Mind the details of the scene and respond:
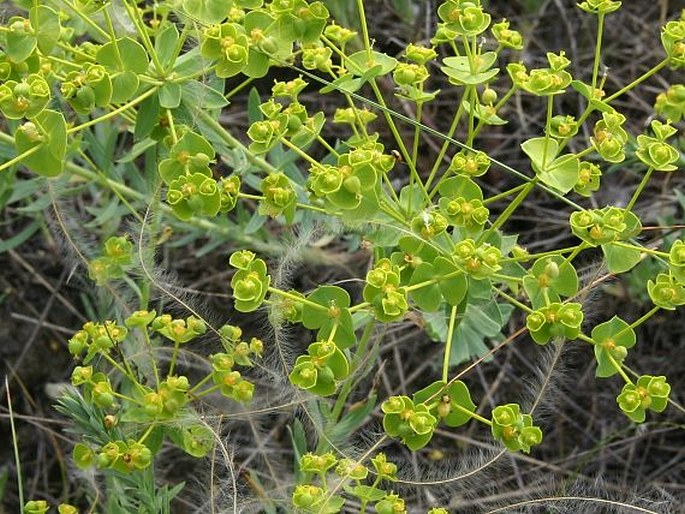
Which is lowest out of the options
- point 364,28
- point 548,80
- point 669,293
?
point 669,293

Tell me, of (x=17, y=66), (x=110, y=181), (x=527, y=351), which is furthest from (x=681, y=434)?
(x=17, y=66)

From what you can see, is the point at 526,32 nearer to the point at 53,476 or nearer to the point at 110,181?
the point at 110,181

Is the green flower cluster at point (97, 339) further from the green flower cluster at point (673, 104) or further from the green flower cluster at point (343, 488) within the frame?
the green flower cluster at point (673, 104)

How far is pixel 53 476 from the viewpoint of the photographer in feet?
10.8

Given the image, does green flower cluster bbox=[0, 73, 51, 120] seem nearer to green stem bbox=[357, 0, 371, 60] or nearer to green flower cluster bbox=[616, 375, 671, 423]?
green stem bbox=[357, 0, 371, 60]

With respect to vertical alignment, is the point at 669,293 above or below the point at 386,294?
below

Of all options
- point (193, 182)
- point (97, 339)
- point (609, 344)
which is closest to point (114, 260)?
point (97, 339)

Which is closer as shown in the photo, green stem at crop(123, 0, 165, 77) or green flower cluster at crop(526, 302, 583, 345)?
green flower cluster at crop(526, 302, 583, 345)

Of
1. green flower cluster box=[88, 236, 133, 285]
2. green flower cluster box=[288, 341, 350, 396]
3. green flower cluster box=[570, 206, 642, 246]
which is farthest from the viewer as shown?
green flower cluster box=[88, 236, 133, 285]

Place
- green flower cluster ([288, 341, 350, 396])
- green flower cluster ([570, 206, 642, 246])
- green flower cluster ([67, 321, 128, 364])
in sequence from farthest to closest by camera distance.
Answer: green flower cluster ([67, 321, 128, 364]) → green flower cluster ([570, 206, 642, 246]) → green flower cluster ([288, 341, 350, 396])

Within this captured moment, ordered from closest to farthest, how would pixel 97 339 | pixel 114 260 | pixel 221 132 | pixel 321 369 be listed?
1. pixel 321 369
2. pixel 97 339
3. pixel 221 132
4. pixel 114 260

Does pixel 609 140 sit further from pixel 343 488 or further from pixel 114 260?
pixel 114 260

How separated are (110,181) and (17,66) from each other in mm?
774

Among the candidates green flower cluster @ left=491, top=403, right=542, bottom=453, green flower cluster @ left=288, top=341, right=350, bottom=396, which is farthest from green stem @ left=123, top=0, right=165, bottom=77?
green flower cluster @ left=491, top=403, right=542, bottom=453
